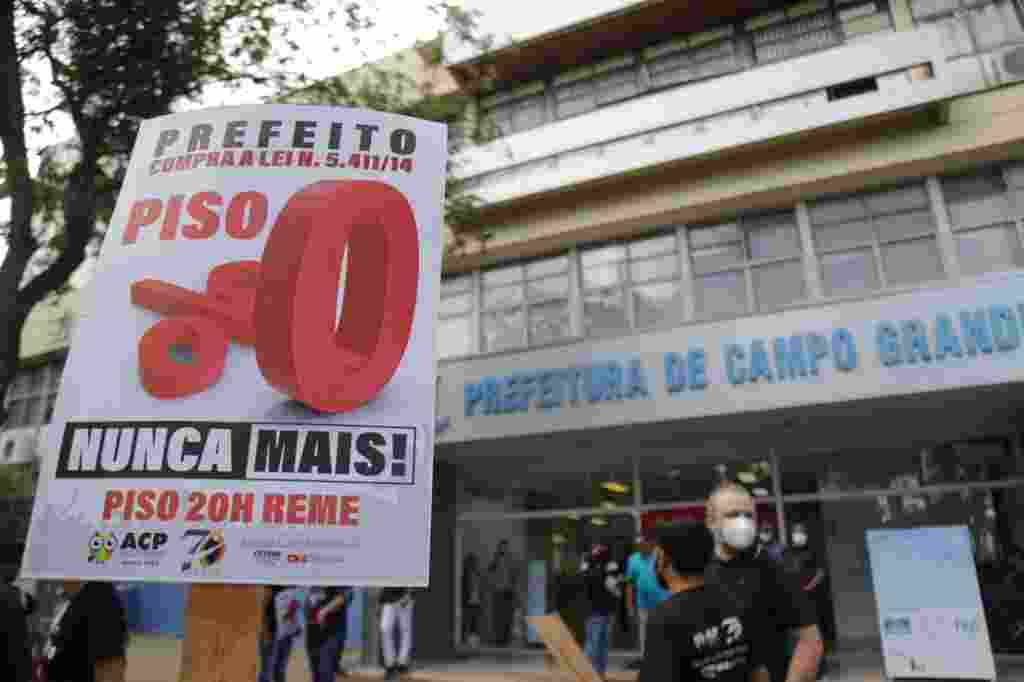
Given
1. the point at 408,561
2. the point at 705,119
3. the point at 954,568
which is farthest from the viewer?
the point at 705,119

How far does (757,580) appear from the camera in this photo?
3275mm

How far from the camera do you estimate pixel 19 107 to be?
273 inches

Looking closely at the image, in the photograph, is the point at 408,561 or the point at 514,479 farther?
the point at 514,479

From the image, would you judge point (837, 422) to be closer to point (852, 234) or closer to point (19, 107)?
point (852, 234)

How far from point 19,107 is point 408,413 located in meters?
6.75

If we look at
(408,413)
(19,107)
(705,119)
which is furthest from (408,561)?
(705,119)

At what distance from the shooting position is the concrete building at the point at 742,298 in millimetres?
9922

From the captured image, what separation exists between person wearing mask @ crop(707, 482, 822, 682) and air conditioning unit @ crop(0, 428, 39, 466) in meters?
20.3

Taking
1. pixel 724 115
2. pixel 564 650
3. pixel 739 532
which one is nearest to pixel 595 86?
pixel 724 115

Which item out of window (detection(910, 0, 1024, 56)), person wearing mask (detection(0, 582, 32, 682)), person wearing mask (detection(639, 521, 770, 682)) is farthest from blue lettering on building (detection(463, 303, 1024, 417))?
person wearing mask (detection(0, 582, 32, 682))

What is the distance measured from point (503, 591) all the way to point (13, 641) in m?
11.1

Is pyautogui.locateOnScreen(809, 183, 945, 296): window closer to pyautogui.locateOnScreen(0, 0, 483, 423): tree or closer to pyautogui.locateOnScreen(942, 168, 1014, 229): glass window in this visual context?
pyautogui.locateOnScreen(942, 168, 1014, 229): glass window

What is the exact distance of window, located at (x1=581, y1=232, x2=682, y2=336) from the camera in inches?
468

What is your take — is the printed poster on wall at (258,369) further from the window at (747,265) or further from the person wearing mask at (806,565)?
the window at (747,265)
